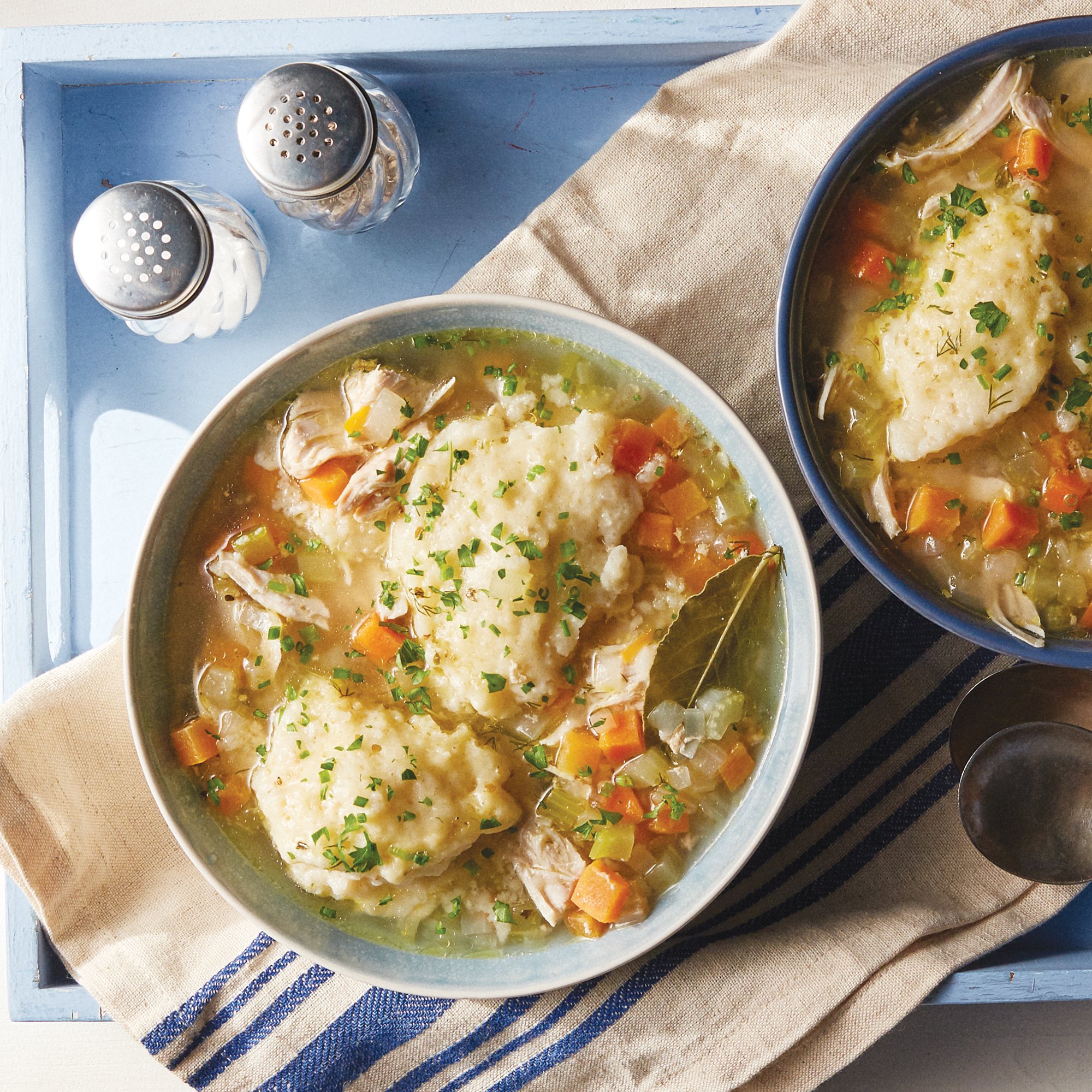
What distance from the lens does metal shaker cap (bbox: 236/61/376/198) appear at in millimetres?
2518

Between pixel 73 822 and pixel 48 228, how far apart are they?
1596 mm

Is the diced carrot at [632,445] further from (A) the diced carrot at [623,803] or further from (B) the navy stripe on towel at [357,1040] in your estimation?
(B) the navy stripe on towel at [357,1040]

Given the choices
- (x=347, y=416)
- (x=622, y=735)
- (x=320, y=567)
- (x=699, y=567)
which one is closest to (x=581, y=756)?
(x=622, y=735)

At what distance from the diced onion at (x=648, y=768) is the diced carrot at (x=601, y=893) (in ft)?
0.70

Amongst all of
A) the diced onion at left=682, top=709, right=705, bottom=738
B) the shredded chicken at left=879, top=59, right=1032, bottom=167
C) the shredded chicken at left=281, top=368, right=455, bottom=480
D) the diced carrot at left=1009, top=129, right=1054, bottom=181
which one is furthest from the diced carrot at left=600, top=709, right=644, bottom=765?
the diced carrot at left=1009, top=129, right=1054, bottom=181

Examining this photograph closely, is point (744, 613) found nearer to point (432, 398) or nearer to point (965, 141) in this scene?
point (432, 398)

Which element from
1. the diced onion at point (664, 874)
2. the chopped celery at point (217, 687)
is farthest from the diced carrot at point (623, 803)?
the chopped celery at point (217, 687)

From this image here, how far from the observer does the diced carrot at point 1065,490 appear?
230 centimetres

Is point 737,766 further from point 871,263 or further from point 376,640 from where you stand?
point 871,263

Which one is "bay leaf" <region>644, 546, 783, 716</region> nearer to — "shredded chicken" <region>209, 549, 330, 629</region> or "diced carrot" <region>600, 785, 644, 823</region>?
"diced carrot" <region>600, 785, 644, 823</region>

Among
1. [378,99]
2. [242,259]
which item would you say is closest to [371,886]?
[242,259]

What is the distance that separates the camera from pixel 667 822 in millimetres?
2438

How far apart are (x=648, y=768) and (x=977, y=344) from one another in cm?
118

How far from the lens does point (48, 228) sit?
287 cm
